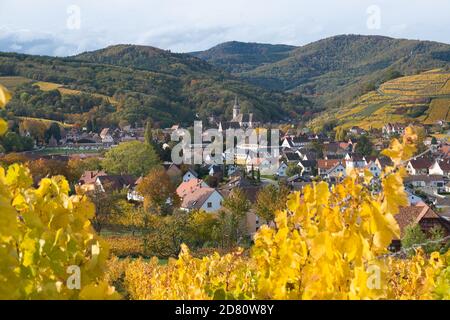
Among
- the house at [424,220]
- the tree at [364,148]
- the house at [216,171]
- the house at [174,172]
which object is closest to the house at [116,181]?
the house at [174,172]

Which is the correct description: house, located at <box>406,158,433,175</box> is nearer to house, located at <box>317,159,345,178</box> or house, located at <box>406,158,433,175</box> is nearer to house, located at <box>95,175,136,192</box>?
house, located at <box>317,159,345,178</box>

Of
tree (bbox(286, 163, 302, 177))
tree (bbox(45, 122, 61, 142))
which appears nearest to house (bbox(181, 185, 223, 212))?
tree (bbox(286, 163, 302, 177))

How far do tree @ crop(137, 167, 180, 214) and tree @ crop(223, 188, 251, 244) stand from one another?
4.47 m

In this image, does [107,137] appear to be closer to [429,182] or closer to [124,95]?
[124,95]

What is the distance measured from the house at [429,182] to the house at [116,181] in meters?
24.2

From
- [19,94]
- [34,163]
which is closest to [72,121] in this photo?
[19,94]

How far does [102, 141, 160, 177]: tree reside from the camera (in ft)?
157

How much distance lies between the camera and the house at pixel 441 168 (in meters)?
57.4

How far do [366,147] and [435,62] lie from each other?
90799mm

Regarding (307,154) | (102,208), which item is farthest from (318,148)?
(102,208)
